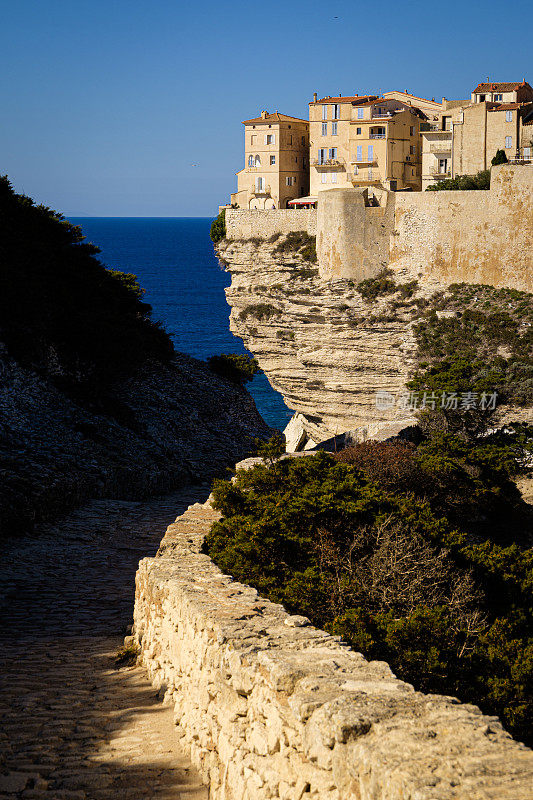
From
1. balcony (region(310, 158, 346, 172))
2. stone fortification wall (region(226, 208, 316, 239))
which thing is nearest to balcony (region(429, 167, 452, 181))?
balcony (region(310, 158, 346, 172))

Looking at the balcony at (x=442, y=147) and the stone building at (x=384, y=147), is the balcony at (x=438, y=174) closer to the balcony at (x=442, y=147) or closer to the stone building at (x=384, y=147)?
the balcony at (x=442, y=147)

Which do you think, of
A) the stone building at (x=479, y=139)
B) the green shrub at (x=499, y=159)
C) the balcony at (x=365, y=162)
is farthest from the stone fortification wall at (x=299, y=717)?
the balcony at (x=365, y=162)

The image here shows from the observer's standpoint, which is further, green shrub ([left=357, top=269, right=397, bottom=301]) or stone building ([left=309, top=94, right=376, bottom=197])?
stone building ([left=309, top=94, right=376, bottom=197])

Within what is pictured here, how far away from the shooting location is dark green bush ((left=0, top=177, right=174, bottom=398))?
2131cm

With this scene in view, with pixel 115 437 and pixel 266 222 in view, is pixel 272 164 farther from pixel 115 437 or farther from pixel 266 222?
pixel 115 437

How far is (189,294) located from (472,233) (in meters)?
77.7

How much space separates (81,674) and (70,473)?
9.59 meters

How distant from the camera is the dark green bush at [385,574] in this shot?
19.8ft

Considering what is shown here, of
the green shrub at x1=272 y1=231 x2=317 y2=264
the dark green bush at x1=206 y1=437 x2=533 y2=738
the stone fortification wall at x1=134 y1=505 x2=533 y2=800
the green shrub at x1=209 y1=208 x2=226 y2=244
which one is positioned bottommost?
the dark green bush at x1=206 y1=437 x2=533 y2=738

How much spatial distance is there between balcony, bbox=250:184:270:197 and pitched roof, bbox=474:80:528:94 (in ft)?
35.9

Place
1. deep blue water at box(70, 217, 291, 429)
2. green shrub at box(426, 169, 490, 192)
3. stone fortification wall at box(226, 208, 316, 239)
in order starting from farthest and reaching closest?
deep blue water at box(70, 217, 291, 429)
stone fortification wall at box(226, 208, 316, 239)
green shrub at box(426, 169, 490, 192)

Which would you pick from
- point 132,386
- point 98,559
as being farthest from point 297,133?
point 98,559

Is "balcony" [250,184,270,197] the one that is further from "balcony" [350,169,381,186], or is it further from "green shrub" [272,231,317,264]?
"green shrub" [272,231,317,264]

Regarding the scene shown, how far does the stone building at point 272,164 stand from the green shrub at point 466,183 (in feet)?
30.0
